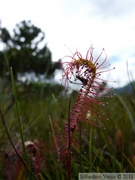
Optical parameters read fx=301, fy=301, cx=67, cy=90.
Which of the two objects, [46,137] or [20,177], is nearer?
[20,177]

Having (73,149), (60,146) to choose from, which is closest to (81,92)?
(60,146)

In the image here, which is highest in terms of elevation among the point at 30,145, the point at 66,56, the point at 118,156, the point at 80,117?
the point at 66,56

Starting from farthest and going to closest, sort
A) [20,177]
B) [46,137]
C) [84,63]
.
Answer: [46,137], [20,177], [84,63]

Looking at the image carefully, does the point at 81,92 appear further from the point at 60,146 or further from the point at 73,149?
the point at 73,149

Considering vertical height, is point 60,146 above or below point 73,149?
above

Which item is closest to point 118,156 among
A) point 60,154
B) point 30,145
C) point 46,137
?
point 46,137

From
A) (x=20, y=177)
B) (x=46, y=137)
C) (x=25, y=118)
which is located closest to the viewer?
(x=20, y=177)

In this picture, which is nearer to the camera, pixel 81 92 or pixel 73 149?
pixel 81 92

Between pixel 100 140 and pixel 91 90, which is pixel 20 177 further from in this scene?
pixel 100 140

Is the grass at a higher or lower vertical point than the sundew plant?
lower

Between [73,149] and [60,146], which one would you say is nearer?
[60,146]

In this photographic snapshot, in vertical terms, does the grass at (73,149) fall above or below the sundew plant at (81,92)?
below
